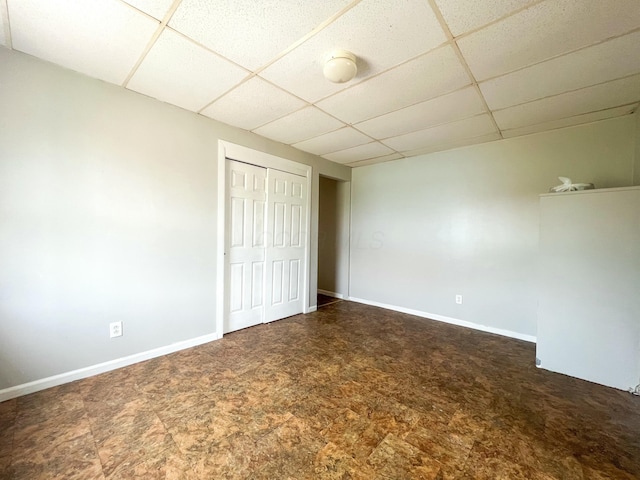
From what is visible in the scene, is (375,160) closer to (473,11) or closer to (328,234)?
(328,234)

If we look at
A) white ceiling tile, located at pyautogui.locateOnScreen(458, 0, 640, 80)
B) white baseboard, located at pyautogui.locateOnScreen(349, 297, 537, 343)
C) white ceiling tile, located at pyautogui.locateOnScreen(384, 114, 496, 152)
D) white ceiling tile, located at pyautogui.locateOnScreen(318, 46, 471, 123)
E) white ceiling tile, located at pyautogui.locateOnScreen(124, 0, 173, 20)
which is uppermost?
white ceiling tile, located at pyautogui.locateOnScreen(384, 114, 496, 152)

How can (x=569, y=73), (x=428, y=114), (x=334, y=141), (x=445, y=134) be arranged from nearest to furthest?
(x=569, y=73) < (x=428, y=114) < (x=445, y=134) < (x=334, y=141)

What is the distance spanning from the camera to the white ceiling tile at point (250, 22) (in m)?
1.38

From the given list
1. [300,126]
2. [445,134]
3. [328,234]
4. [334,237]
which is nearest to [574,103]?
[445,134]

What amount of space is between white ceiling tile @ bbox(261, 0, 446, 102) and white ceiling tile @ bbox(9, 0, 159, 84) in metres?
0.85

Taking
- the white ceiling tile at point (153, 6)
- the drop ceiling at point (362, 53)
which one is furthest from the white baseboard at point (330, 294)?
the white ceiling tile at point (153, 6)

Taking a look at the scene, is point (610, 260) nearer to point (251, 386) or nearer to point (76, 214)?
point (251, 386)

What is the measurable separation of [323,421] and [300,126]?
9.24 ft

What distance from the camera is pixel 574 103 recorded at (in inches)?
90.7

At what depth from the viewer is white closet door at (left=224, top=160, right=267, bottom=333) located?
3.11 m

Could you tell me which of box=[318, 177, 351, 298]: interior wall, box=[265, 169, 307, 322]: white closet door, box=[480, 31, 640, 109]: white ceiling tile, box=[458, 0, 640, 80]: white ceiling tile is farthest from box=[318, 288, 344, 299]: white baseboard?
box=[458, 0, 640, 80]: white ceiling tile

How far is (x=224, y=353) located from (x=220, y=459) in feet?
4.34

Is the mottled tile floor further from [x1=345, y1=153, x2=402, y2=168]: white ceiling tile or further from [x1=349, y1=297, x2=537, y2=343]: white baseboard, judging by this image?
[x1=345, y1=153, x2=402, y2=168]: white ceiling tile

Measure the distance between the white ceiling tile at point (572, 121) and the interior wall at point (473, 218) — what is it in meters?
0.11
